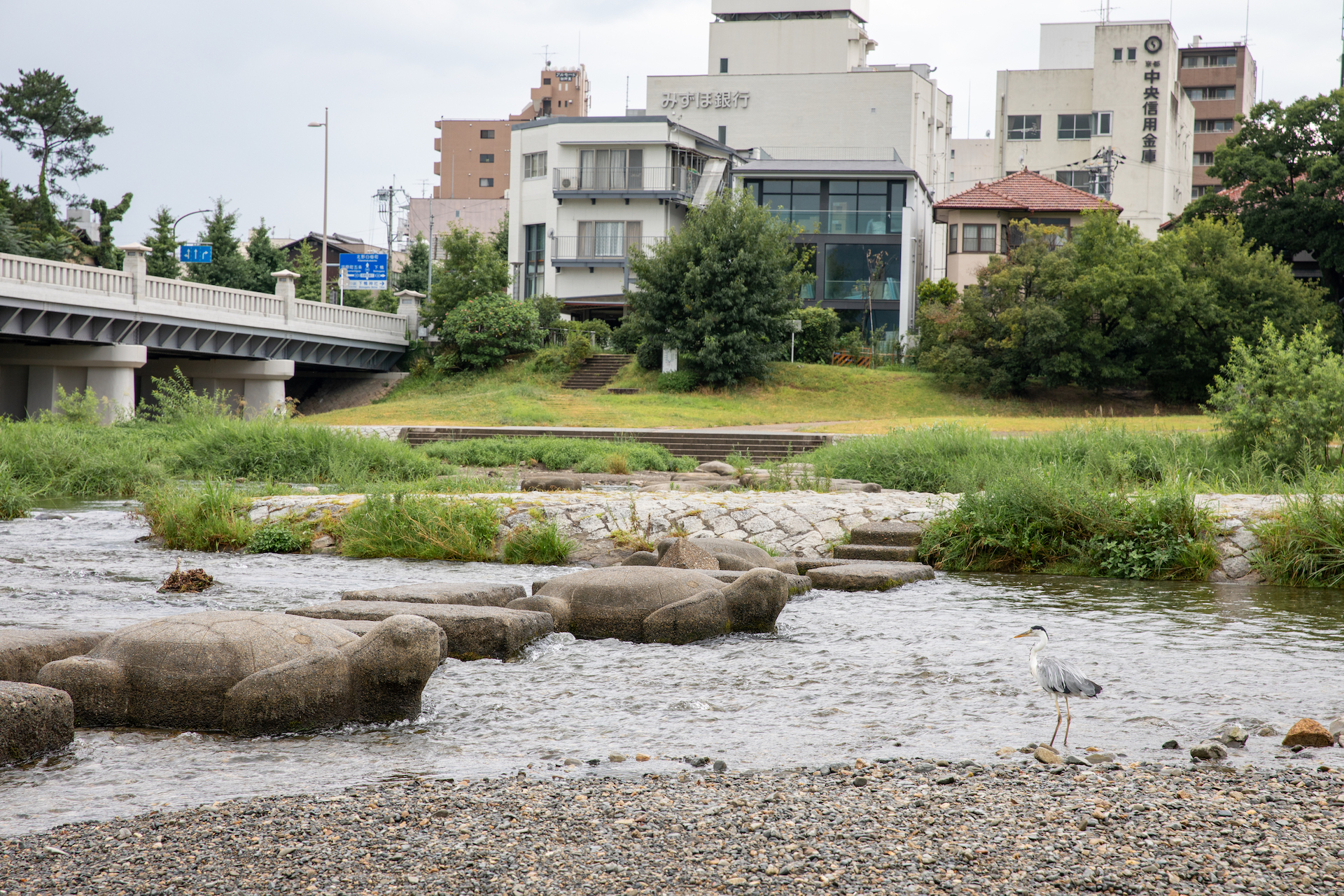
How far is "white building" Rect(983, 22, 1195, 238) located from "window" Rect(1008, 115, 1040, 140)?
1.8 inches

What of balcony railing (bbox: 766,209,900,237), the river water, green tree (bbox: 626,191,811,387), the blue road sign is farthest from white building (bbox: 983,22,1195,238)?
the river water

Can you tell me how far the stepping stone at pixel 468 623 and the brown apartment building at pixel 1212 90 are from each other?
8799 cm

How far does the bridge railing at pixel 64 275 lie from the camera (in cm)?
3272

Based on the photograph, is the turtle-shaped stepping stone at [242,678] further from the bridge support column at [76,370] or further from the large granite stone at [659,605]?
the bridge support column at [76,370]

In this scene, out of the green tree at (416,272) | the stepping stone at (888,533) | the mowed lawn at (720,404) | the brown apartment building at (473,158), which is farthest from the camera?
the brown apartment building at (473,158)

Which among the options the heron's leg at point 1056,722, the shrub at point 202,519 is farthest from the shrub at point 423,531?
the heron's leg at point 1056,722

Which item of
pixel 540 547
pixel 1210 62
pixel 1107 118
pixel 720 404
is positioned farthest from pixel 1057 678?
pixel 1210 62

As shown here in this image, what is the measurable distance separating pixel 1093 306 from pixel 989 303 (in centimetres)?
396

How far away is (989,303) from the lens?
147ft

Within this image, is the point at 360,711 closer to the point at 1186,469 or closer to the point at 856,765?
the point at 856,765

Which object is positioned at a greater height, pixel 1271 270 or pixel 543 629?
pixel 1271 270

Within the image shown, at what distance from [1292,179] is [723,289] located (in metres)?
25.7

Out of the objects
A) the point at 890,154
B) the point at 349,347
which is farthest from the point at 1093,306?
the point at 349,347

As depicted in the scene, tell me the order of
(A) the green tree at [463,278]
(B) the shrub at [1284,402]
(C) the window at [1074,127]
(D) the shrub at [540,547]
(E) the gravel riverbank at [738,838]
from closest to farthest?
(E) the gravel riverbank at [738,838] → (D) the shrub at [540,547] → (B) the shrub at [1284,402] → (A) the green tree at [463,278] → (C) the window at [1074,127]
